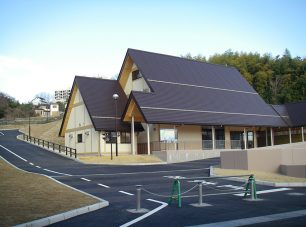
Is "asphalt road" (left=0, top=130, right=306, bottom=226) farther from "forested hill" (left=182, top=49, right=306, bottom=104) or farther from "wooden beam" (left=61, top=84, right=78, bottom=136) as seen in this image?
"forested hill" (left=182, top=49, right=306, bottom=104)

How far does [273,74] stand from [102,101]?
117 ft

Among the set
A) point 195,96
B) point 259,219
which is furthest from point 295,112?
point 259,219

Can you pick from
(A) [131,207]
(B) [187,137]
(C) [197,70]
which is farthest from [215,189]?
(C) [197,70]

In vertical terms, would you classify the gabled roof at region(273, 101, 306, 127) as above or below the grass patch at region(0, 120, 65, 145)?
above

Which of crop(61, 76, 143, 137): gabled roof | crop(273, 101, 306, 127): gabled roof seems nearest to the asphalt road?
crop(61, 76, 143, 137): gabled roof

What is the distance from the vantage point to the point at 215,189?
48.5 ft

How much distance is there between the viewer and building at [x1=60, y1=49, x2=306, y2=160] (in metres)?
32.2

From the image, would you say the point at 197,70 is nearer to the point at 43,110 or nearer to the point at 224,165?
the point at 224,165

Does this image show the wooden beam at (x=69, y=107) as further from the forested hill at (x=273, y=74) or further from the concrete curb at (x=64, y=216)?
the forested hill at (x=273, y=74)

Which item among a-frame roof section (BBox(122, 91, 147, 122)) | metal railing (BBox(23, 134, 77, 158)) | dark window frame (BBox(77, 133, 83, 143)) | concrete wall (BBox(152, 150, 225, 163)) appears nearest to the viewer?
concrete wall (BBox(152, 150, 225, 163))

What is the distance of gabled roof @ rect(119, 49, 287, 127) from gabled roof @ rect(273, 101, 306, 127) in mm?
1101

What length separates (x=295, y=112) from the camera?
136 ft

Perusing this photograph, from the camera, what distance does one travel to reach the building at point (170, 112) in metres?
32.2

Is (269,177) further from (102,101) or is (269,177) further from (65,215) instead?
(102,101)
